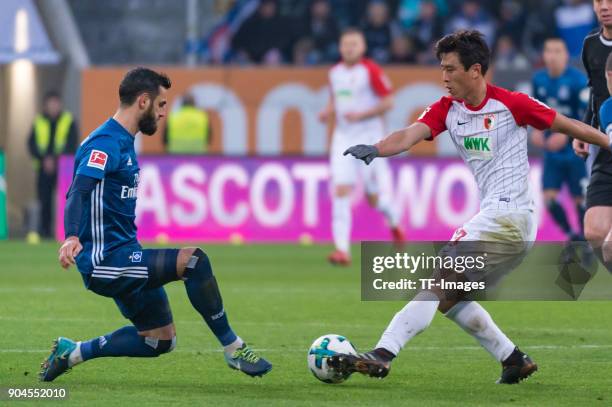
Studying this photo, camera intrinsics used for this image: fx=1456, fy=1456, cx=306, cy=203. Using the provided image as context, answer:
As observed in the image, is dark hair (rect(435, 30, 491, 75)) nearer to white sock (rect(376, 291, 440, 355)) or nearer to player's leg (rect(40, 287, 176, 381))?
white sock (rect(376, 291, 440, 355))

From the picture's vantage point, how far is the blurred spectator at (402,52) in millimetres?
21031

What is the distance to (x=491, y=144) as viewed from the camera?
729 centimetres

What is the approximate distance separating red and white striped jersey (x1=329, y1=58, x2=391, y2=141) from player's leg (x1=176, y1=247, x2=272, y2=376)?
8051mm

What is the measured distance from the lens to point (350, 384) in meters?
7.29

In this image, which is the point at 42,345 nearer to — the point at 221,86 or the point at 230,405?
the point at 230,405

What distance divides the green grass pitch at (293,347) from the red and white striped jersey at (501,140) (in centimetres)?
96

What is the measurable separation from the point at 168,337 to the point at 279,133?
13.1m

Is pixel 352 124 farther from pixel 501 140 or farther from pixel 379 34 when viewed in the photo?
pixel 501 140

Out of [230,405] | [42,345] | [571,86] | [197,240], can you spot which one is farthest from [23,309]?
[197,240]

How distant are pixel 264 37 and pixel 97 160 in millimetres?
15263

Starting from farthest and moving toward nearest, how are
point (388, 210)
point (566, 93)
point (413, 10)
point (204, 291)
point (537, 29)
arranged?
point (413, 10) < point (537, 29) < point (388, 210) < point (566, 93) < point (204, 291)

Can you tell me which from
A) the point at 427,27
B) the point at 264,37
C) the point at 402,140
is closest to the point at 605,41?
the point at 402,140

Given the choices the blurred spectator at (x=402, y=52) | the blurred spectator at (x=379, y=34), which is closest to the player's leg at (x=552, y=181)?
the blurred spectator at (x=402, y=52)

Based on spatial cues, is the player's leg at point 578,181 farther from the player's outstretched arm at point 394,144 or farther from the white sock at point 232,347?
the white sock at point 232,347
